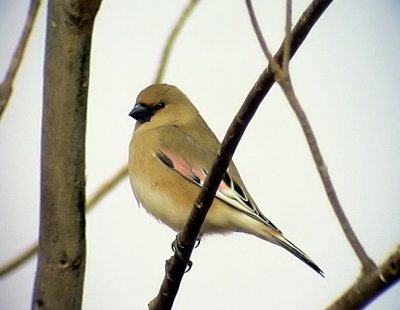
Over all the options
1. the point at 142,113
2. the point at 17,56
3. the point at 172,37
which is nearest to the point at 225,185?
the point at 142,113

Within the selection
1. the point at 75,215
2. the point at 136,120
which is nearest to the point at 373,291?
the point at 75,215

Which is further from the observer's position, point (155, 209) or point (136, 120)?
point (136, 120)

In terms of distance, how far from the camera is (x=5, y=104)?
1.37 m

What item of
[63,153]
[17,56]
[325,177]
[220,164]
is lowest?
[325,177]

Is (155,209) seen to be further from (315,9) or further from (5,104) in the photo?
(315,9)

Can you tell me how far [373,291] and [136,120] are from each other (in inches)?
105

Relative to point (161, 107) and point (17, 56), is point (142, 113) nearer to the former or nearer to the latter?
point (161, 107)

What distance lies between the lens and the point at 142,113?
134 inches

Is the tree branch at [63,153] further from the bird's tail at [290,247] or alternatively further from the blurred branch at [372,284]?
the bird's tail at [290,247]

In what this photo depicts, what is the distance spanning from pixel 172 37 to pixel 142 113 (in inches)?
57.7

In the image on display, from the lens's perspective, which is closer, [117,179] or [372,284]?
[372,284]

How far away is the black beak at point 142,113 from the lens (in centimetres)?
339

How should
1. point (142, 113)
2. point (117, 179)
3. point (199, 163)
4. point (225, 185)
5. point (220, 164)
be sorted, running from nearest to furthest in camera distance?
1. point (220, 164)
2. point (117, 179)
3. point (225, 185)
4. point (199, 163)
5. point (142, 113)

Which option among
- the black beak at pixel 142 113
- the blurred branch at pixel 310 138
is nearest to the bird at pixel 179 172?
the black beak at pixel 142 113
